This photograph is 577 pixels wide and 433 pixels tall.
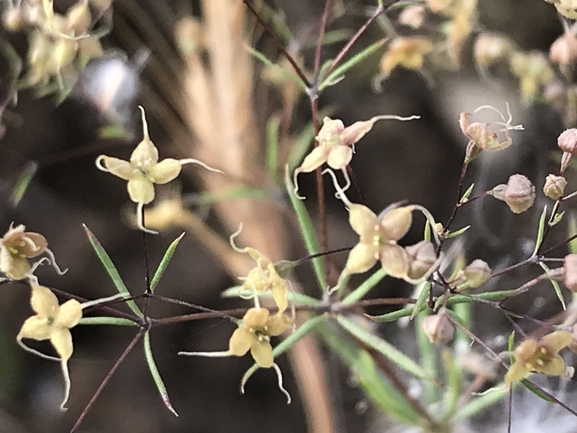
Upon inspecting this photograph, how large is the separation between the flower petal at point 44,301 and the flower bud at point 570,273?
35 centimetres

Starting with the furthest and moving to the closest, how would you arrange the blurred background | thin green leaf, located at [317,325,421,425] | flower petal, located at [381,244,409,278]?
the blurred background, thin green leaf, located at [317,325,421,425], flower petal, located at [381,244,409,278]

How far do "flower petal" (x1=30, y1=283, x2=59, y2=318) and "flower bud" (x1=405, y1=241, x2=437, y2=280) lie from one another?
242mm

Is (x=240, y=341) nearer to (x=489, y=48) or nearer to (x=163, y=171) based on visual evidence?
(x=163, y=171)

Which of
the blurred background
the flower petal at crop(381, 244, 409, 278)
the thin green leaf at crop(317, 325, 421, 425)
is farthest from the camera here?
the blurred background

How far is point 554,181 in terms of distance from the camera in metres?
0.39

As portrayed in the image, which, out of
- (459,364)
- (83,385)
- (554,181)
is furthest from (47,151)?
(554,181)

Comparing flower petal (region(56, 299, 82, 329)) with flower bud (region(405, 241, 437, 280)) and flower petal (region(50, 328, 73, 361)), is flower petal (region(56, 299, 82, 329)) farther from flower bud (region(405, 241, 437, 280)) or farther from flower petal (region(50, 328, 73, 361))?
flower bud (region(405, 241, 437, 280))

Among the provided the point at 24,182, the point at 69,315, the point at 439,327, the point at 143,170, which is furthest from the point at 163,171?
the point at 24,182

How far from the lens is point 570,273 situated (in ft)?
1.27

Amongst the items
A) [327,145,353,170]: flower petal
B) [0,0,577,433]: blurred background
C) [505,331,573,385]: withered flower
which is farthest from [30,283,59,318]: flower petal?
[0,0,577,433]: blurred background

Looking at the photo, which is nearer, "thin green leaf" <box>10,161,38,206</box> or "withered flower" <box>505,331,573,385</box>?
"withered flower" <box>505,331,573,385</box>

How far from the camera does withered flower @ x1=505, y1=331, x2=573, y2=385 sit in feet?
1.28

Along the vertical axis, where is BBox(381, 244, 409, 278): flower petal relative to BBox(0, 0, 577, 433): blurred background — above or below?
above

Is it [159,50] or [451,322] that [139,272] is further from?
[451,322]
